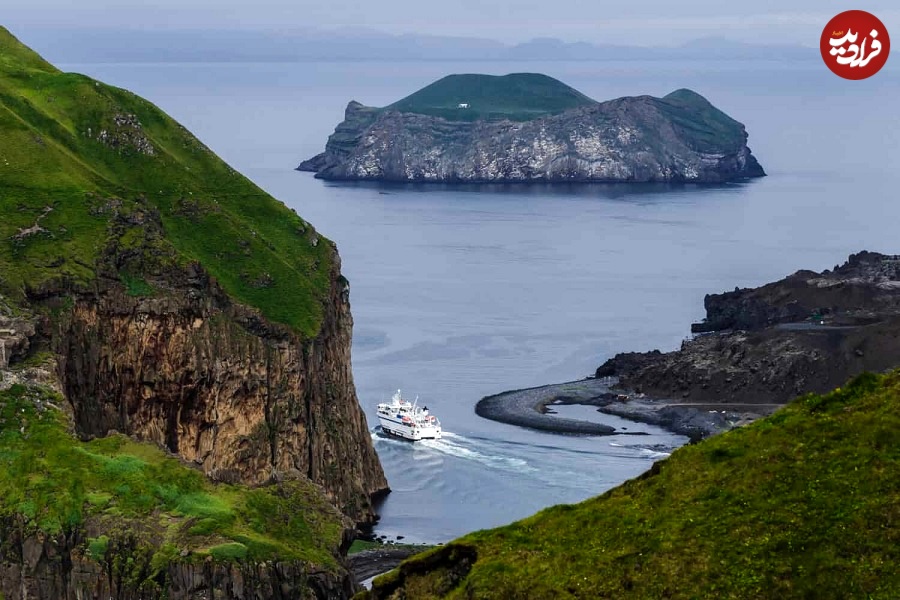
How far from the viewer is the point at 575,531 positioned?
61.8 m

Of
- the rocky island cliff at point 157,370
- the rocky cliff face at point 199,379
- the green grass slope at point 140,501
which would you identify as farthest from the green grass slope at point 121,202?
the green grass slope at point 140,501

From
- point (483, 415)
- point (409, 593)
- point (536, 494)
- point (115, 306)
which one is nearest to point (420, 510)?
point (536, 494)

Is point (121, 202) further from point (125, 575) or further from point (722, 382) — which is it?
point (722, 382)

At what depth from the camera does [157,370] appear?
117m

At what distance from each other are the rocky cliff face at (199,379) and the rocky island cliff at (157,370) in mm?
135

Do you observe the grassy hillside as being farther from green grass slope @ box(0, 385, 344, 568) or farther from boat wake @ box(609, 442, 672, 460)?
boat wake @ box(609, 442, 672, 460)

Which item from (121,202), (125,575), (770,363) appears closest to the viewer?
(125,575)

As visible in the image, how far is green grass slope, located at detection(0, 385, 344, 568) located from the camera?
298 feet

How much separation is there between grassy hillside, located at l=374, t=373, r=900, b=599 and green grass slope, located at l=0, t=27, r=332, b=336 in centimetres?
5745

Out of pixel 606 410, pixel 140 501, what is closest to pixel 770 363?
pixel 606 410

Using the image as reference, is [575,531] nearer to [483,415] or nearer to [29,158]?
[29,158]

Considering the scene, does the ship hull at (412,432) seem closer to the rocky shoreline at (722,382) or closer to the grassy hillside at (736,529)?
the rocky shoreline at (722,382)

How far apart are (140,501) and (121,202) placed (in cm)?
3355

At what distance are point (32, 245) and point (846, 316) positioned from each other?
106383 millimetres
